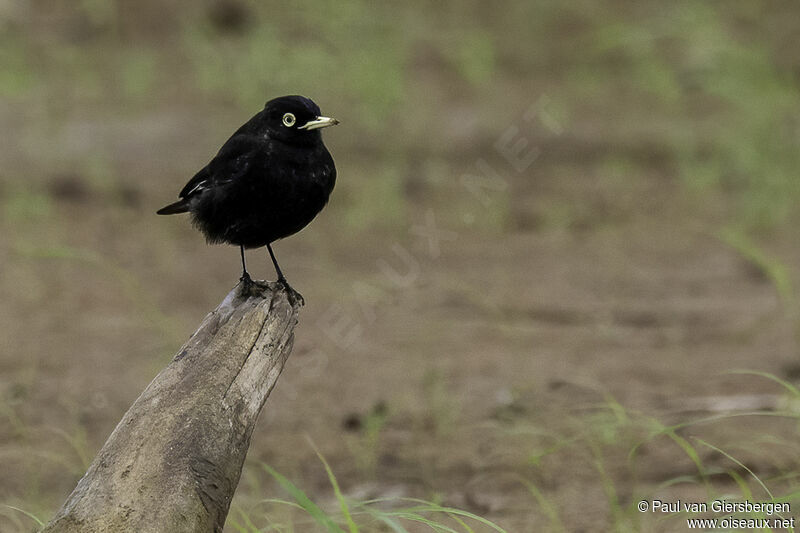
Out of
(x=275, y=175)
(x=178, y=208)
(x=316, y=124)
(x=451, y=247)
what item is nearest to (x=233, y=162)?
(x=275, y=175)

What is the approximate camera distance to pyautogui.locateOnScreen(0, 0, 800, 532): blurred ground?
477cm

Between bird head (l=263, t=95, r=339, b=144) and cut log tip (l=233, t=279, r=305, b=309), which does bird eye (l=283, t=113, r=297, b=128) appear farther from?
cut log tip (l=233, t=279, r=305, b=309)

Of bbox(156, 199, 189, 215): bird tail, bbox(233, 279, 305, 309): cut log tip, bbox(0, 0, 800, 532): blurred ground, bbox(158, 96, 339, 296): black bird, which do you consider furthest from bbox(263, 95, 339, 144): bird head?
bbox(0, 0, 800, 532): blurred ground

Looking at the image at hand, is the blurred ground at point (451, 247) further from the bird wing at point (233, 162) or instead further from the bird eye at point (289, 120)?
the bird eye at point (289, 120)

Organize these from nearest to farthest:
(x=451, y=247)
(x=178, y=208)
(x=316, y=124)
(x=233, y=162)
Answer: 1. (x=316, y=124)
2. (x=233, y=162)
3. (x=178, y=208)
4. (x=451, y=247)

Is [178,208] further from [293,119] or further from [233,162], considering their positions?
[293,119]

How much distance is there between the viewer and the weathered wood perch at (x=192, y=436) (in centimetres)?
274

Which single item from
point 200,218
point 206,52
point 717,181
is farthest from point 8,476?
point 206,52

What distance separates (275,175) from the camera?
10.8ft

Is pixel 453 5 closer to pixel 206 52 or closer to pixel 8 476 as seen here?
pixel 206 52

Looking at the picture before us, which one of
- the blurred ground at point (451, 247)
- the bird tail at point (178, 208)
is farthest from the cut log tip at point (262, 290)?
the blurred ground at point (451, 247)

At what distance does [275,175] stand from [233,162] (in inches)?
8.0

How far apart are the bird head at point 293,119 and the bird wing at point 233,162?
69 mm

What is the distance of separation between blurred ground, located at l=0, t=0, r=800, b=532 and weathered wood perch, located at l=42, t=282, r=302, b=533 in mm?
236
